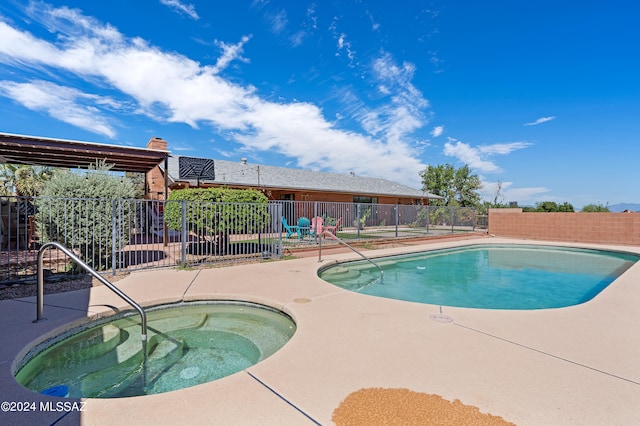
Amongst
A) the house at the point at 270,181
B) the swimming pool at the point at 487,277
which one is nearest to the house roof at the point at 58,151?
the house at the point at 270,181

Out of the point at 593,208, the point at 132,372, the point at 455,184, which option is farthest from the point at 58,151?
the point at 455,184

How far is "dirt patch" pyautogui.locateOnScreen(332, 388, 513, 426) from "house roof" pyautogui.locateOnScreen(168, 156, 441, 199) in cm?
1369

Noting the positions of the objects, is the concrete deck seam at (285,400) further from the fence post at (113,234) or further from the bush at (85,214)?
the bush at (85,214)

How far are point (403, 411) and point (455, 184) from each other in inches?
1427

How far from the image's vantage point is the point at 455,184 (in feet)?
113

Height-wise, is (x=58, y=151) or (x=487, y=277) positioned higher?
(x=58, y=151)

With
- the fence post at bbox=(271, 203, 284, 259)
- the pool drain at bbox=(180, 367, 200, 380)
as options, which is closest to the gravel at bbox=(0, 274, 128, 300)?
the pool drain at bbox=(180, 367, 200, 380)

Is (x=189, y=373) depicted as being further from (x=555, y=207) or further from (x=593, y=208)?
(x=593, y=208)

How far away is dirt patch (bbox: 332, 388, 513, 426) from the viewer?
186 cm

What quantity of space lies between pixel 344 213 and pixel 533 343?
36.0ft

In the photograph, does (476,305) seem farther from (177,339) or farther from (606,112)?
(606,112)

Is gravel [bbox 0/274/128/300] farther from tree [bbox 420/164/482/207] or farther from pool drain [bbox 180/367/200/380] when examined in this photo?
tree [bbox 420/164/482/207]

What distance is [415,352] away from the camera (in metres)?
2.87

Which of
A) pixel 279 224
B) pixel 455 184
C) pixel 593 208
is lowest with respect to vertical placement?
pixel 279 224
